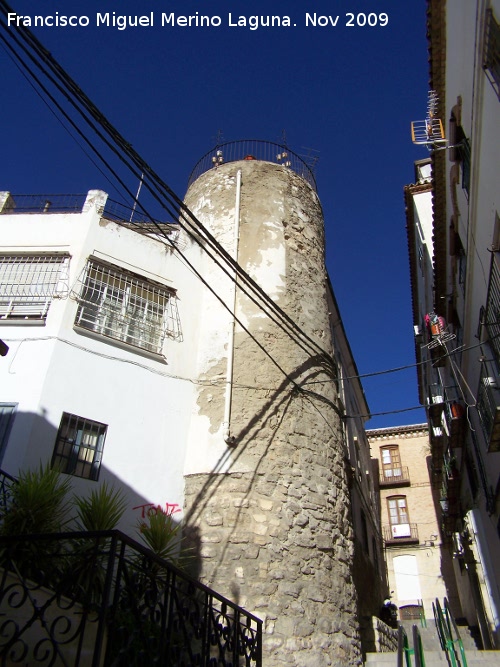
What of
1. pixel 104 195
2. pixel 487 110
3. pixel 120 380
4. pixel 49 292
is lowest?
pixel 120 380

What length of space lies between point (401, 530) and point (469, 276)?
2115cm

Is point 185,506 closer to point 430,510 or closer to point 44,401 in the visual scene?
point 44,401

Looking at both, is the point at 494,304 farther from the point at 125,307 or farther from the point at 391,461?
the point at 391,461

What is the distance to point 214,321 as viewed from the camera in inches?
468

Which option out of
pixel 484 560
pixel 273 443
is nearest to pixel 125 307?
pixel 273 443

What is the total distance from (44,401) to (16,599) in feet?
14.7

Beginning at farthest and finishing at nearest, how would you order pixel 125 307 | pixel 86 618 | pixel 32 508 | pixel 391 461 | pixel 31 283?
pixel 391 461 → pixel 125 307 → pixel 31 283 → pixel 32 508 → pixel 86 618

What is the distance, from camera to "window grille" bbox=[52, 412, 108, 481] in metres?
8.65

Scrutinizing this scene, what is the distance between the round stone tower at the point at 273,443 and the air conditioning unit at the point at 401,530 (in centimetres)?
1996

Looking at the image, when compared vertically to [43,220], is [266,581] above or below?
below

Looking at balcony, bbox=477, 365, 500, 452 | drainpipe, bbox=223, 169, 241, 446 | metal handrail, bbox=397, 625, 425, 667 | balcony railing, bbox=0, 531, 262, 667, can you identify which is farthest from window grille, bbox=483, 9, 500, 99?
metal handrail, bbox=397, 625, 425, 667

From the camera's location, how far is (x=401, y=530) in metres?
28.7

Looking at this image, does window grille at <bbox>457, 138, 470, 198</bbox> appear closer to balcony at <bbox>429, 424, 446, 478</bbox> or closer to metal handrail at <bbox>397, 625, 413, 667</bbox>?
metal handrail at <bbox>397, 625, 413, 667</bbox>

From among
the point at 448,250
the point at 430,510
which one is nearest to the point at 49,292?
the point at 448,250
